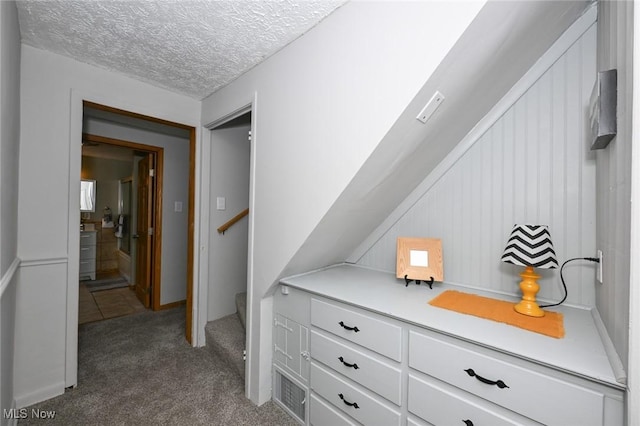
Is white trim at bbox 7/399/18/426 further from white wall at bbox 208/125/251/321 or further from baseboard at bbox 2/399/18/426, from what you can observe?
white wall at bbox 208/125/251/321

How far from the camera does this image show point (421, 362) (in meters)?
1.10

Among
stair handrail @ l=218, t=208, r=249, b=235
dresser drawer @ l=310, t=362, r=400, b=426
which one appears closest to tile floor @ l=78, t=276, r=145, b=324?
stair handrail @ l=218, t=208, r=249, b=235

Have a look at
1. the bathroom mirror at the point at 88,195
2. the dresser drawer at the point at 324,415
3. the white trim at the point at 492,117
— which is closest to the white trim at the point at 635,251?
the white trim at the point at 492,117

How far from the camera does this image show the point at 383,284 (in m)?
1.64

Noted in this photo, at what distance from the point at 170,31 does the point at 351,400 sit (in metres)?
2.28

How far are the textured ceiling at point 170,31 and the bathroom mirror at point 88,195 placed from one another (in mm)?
4281

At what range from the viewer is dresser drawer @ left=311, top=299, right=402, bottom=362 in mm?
1187

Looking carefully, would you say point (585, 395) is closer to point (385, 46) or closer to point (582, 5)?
point (385, 46)

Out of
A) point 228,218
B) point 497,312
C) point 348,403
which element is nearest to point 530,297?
point 497,312

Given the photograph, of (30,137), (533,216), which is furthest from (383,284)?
(30,137)

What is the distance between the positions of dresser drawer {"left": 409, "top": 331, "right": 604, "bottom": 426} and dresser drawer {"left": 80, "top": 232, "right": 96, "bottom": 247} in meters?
5.79

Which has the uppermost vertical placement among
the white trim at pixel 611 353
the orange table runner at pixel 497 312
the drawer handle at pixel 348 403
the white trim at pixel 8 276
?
the white trim at pixel 8 276

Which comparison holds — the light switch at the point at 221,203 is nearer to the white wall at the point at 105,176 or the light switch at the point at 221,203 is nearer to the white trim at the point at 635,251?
the white trim at the point at 635,251

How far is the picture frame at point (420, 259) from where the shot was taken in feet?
5.19
